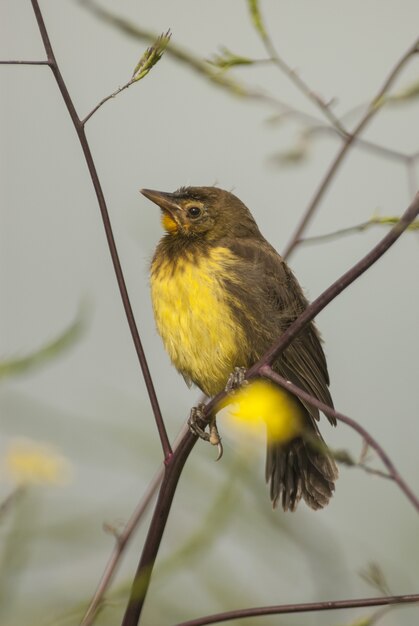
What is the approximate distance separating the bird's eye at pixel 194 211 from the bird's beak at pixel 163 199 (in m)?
0.05

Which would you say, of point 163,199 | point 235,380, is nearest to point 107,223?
point 235,380

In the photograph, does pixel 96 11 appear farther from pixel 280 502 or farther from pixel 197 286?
pixel 280 502

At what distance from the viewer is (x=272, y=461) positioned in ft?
11.7

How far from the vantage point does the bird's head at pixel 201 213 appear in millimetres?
3596

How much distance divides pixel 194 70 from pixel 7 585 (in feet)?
3.64

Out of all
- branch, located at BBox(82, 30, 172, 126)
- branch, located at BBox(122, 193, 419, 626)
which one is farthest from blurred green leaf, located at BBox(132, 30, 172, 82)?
branch, located at BBox(122, 193, 419, 626)

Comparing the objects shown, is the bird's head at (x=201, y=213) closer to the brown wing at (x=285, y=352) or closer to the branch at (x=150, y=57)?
the brown wing at (x=285, y=352)

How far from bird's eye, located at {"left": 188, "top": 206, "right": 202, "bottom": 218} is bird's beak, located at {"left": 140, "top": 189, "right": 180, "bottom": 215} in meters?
0.05

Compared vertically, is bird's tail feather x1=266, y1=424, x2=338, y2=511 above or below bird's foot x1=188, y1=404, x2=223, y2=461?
below

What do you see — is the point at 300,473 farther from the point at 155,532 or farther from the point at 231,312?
the point at 155,532

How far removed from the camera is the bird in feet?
10.5

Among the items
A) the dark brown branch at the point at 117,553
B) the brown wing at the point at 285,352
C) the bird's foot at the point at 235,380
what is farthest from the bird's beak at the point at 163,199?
the dark brown branch at the point at 117,553

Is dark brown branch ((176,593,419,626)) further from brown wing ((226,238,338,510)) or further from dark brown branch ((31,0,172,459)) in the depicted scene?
brown wing ((226,238,338,510))

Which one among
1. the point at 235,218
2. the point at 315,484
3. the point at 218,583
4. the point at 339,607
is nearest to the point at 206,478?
the point at 218,583
